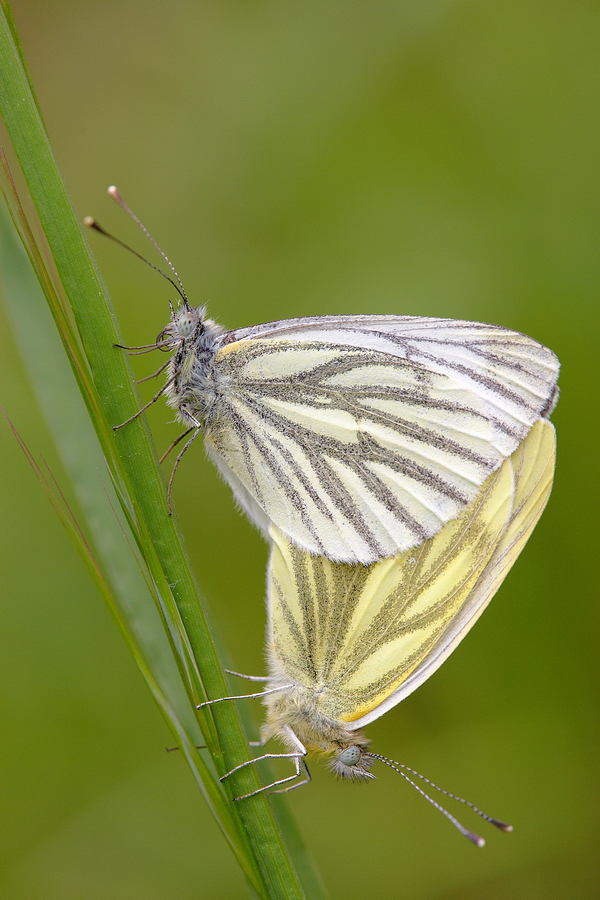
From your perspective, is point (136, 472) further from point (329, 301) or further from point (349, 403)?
point (329, 301)

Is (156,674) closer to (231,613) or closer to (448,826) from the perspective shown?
(231,613)

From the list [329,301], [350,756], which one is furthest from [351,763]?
[329,301]

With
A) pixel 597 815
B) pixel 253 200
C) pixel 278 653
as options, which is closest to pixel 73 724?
pixel 278 653

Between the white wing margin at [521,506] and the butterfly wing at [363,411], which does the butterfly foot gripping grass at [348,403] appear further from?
the white wing margin at [521,506]

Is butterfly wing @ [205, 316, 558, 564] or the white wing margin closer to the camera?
the white wing margin

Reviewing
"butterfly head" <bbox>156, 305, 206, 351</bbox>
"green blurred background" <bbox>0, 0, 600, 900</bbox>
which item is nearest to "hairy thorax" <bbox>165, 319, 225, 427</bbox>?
"butterfly head" <bbox>156, 305, 206, 351</bbox>

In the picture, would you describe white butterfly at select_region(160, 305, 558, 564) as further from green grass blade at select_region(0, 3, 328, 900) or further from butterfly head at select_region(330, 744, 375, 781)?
green grass blade at select_region(0, 3, 328, 900)
